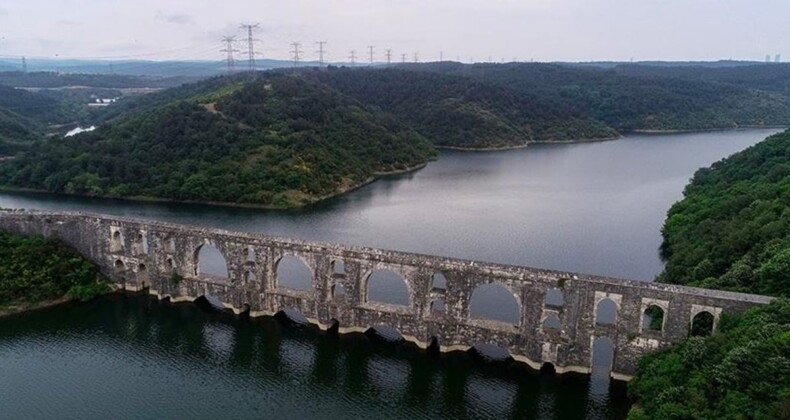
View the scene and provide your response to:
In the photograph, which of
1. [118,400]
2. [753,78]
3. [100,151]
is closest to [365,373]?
[118,400]

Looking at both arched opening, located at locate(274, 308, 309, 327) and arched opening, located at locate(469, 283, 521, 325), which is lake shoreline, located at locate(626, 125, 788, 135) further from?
arched opening, located at locate(274, 308, 309, 327)

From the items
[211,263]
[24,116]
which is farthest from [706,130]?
[24,116]

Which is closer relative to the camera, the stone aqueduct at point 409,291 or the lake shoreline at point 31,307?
the stone aqueduct at point 409,291

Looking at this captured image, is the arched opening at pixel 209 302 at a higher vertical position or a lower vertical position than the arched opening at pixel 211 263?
lower

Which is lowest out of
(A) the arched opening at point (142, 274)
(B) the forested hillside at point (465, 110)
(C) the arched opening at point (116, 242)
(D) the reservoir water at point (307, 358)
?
(D) the reservoir water at point (307, 358)

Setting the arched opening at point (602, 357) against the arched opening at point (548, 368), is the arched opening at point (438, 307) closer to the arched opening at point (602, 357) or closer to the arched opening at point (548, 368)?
the arched opening at point (548, 368)

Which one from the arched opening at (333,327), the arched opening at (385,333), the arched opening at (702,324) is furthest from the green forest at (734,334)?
the arched opening at (333,327)

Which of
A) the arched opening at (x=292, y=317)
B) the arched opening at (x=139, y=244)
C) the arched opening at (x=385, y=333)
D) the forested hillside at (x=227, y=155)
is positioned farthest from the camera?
the forested hillside at (x=227, y=155)

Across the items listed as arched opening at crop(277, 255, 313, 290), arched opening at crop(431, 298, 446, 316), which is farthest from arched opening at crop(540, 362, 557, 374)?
arched opening at crop(277, 255, 313, 290)

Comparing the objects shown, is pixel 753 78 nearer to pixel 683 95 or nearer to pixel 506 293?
pixel 683 95
